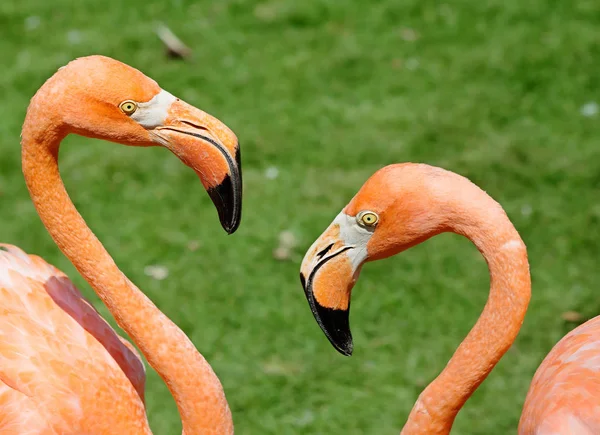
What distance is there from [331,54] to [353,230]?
4.01 meters

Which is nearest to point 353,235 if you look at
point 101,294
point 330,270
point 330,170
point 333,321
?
point 330,270

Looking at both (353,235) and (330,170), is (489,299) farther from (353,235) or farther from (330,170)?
(330,170)

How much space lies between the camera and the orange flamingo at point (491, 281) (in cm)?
269

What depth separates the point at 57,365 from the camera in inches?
119

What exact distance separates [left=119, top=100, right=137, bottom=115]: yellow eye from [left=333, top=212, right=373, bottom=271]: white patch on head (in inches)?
31.4

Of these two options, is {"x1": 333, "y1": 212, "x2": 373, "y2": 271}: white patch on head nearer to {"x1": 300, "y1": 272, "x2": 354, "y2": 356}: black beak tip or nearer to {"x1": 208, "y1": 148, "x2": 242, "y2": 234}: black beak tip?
{"x1": 300, "y1": 272, "x2": 354, "y2": 356}: black beak tip

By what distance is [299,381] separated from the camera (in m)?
4.29

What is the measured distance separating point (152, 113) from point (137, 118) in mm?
55

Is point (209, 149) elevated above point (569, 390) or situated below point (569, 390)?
above

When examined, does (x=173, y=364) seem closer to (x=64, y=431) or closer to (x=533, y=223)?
(x=64, y=431)

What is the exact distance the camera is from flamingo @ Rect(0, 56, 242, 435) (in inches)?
110

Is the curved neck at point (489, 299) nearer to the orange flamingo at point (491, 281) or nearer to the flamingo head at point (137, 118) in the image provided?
the orange flamingo at point (491, 281)

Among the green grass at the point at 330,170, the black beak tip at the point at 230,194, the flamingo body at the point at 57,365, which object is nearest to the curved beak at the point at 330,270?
the black beak tip at the point at 230,194

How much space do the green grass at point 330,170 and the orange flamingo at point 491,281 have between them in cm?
117
